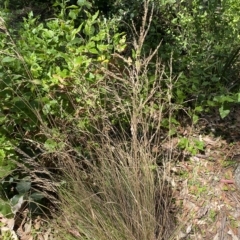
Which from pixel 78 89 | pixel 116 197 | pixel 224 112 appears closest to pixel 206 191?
pixel 224 112

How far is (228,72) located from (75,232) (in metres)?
2.34

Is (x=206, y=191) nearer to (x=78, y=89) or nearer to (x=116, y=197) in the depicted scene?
(x=116, y=197)

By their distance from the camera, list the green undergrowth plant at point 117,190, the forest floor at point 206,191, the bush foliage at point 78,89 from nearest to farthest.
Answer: the green undergrowth plant at point 117,190 → the bush foliage at point 78,89 → the forest floor at point 206,191

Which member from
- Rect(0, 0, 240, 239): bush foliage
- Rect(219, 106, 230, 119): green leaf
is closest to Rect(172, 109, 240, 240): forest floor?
Rect(0, 0, 240, 239): bush foliage

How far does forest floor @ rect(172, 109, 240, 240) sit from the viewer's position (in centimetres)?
286

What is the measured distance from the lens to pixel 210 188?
10.3ft

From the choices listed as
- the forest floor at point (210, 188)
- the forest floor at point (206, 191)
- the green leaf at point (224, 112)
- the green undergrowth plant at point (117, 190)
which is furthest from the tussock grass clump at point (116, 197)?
the green leaf at point (224, 112)

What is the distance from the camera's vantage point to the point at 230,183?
3.18 metres

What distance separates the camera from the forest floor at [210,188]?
113 inches

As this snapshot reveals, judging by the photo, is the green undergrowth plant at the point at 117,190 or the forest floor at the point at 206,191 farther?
the forest floor at the point at 206,191

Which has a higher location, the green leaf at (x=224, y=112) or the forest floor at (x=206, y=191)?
the green leaf at (x=224, y=112)

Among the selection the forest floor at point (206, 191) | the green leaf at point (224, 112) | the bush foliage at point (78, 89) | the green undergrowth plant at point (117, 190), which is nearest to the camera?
the green undergrowth plant at point (117, 190)

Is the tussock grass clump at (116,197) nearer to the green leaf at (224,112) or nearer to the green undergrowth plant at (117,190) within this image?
the green undergrowth plant at (117,190)

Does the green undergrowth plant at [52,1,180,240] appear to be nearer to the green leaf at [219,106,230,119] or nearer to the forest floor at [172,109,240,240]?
the forest floor at [172,109,240,240]
